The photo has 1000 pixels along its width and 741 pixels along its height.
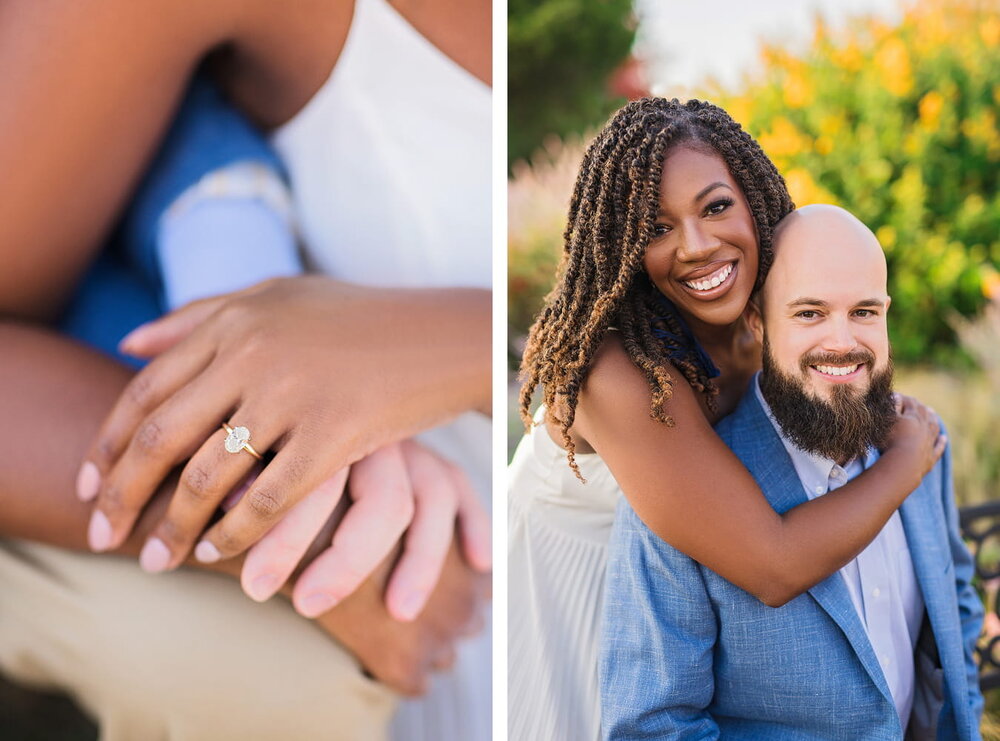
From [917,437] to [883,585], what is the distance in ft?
1.00

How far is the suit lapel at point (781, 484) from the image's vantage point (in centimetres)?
175

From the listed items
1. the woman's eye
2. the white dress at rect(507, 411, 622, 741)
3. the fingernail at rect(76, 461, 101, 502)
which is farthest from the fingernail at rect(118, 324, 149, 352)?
the woman's eye

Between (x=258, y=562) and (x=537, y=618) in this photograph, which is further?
(x=537, y=618)

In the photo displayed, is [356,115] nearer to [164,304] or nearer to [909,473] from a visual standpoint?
[164,304]

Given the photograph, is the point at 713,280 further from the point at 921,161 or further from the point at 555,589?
the point at 921,161

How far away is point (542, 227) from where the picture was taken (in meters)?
3.48

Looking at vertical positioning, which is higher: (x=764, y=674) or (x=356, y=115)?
(x=356, y=115)

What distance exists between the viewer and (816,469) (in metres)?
1.84

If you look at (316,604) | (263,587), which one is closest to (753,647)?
(316,604)

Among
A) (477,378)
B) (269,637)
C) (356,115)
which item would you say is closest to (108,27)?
(356,115)

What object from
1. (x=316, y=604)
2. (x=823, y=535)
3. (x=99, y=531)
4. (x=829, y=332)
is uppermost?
(x=829, y=332)

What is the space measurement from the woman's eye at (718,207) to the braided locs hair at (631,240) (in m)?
0.07

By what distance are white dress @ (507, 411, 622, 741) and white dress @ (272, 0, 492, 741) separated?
10cm

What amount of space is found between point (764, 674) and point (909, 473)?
484 mm
